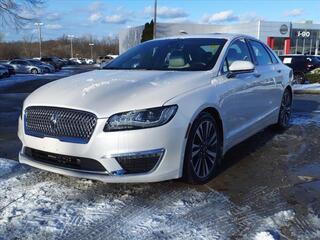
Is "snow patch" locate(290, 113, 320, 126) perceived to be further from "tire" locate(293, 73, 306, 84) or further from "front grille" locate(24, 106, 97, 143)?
"tire" locate(293, 73, 306, 84)

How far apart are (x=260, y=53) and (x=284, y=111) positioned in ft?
4.67

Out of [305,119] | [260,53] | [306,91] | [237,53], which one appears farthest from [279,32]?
[237,53]

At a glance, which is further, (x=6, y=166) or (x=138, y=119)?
(x=6, y=166)

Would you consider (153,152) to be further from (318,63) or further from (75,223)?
(318,63)

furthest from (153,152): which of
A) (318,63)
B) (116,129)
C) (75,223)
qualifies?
(318,63)

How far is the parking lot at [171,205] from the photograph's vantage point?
3.27 metres

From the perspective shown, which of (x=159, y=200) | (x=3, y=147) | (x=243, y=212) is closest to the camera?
(x=243, y=212)

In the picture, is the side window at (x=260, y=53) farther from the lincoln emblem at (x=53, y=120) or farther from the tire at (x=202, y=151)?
the lincoln emblem at (x=53, y=120)

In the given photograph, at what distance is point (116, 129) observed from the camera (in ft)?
11.8

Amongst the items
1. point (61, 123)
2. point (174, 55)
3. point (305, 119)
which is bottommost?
point (305, 119)

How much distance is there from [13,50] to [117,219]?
95046 mm

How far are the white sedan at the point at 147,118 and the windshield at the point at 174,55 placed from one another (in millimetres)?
13

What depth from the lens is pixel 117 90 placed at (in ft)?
12.8

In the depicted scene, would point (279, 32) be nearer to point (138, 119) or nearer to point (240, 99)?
point (240, 99)
